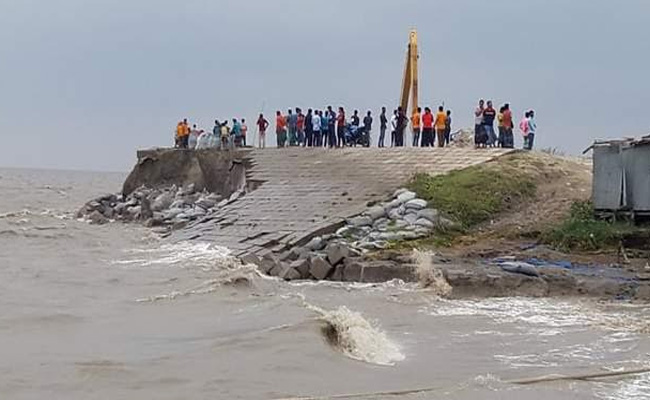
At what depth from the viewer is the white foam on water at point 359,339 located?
983 cm

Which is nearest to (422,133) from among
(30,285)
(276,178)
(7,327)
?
(276,178)

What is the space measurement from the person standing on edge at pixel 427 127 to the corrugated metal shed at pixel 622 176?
8.96m

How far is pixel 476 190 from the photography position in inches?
786

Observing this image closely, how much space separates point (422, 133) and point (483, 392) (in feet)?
63.2

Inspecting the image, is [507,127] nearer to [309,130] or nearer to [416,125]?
[416,125]

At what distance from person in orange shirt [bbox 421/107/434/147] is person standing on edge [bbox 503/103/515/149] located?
2352 mm

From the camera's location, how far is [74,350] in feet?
33.5

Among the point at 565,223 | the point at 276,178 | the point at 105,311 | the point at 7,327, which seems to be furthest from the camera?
the point at 276,178

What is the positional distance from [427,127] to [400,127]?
1.36m

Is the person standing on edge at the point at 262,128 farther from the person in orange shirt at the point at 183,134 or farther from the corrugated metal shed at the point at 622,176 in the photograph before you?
the corrugated metal shed at the point at 622,176

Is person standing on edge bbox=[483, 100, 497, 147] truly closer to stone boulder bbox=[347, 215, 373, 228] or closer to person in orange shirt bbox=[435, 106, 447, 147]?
person in orange shirt bbox=[435, 106, 447, 147]

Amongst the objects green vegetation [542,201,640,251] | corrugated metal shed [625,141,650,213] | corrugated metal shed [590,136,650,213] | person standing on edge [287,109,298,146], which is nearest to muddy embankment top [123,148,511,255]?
person standing on edge [287,109,298,146]

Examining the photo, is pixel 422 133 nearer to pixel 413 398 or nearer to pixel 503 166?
pixel 503 166

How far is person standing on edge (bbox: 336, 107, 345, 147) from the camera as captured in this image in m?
29.0
